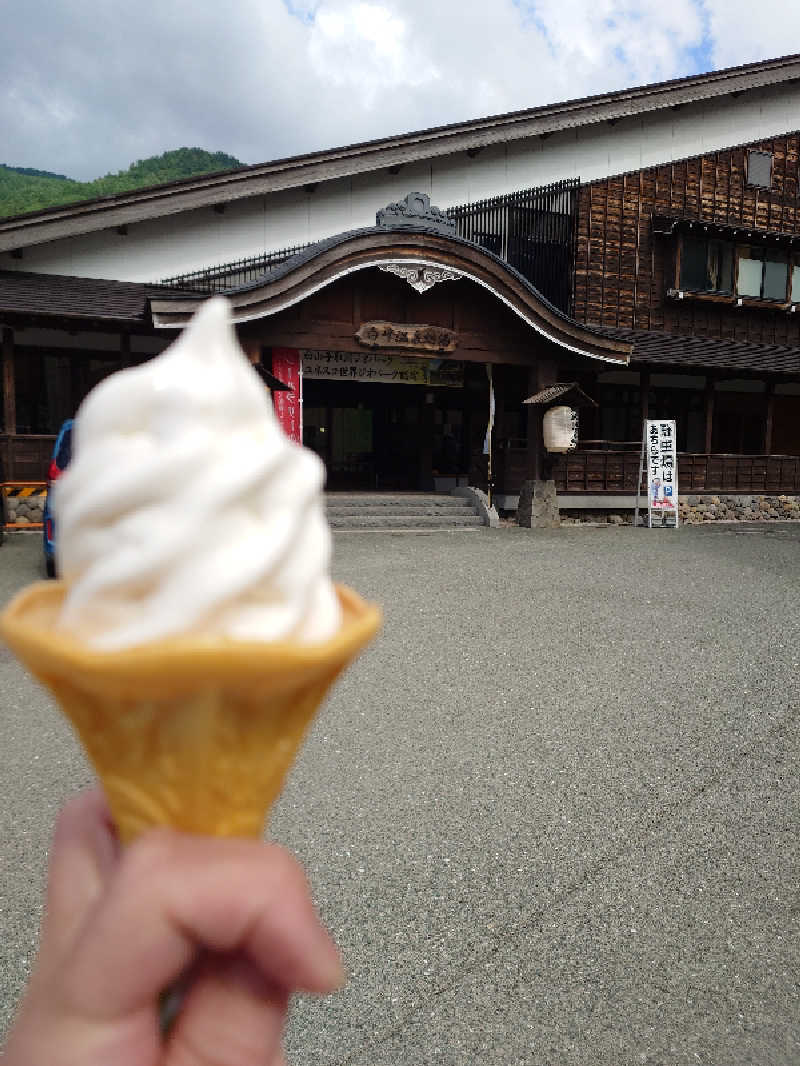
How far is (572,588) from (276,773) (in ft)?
23.8

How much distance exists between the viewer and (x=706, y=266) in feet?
50.4

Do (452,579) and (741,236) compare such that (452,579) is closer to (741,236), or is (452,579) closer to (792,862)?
(792,862)

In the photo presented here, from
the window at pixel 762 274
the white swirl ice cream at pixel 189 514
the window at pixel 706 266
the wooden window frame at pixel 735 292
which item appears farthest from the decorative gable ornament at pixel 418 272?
the white swirl ice cream at pixel 189 514

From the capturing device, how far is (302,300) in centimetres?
1096

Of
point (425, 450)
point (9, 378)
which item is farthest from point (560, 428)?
point (9, 378)

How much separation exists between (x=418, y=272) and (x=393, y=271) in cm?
42

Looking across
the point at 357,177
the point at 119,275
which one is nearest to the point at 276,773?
the point at 119,275

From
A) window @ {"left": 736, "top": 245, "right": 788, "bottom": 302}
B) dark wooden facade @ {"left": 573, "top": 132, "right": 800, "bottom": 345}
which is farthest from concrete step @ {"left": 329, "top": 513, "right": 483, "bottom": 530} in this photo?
window @ {"left": 736, "top": 245, "right": 788, "bottom": 302}

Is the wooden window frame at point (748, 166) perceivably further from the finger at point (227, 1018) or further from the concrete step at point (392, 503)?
the finger at point (227, 1018)

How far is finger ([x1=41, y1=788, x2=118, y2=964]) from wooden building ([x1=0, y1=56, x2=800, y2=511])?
10029 mm

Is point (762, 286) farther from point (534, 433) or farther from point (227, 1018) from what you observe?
point (227, 1018)

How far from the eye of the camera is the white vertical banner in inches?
507

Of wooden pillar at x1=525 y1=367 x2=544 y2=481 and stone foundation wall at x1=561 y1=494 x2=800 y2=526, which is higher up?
wooden pillar at x1=525 y1=367 x2=544 y2=481

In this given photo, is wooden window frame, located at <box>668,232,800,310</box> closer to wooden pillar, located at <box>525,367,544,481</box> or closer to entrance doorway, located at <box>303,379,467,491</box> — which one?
wooden pillar, located at <box>525,367,544,481</box>
